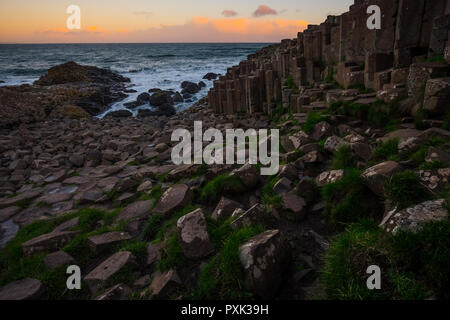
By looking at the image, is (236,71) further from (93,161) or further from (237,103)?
(93,161)

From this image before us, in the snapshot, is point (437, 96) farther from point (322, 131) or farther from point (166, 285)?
point (166, 285)

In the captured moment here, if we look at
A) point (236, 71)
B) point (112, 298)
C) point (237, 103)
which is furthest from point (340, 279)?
point (236, 71)

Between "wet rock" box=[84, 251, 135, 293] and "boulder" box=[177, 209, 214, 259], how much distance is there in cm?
73

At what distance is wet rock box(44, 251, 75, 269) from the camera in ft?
11.8

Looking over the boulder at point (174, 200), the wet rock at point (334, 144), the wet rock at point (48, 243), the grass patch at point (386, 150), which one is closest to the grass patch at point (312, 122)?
the wet rock at point (334, 144)

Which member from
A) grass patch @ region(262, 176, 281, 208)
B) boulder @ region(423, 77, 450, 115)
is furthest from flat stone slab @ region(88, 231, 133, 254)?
boulder @ region(423, 77, 450, 115)

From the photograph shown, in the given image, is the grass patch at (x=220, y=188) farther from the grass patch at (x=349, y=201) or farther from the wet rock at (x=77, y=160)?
the wet rock at (x=77, y=160)

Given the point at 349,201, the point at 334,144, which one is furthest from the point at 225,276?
the point at 334,144

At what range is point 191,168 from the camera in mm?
5855

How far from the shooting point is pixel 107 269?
3350mm

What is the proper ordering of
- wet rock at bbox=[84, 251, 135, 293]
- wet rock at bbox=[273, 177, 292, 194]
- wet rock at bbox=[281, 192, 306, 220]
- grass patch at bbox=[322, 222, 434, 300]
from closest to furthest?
grass patch at bbox=[322, 222, 434, 300]
wet rock at bbox=[84, 251, 135, 293]
wet rock at bbox=[281, 192, 306, 220]
wet rock at bbox=[273, 177, 292, 194]

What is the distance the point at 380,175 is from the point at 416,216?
2.63 feet

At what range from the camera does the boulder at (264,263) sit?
251 cm

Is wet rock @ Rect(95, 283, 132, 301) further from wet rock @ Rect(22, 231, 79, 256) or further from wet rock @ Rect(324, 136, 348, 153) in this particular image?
wet rock @ Rect(324, 136, 348, 153)
